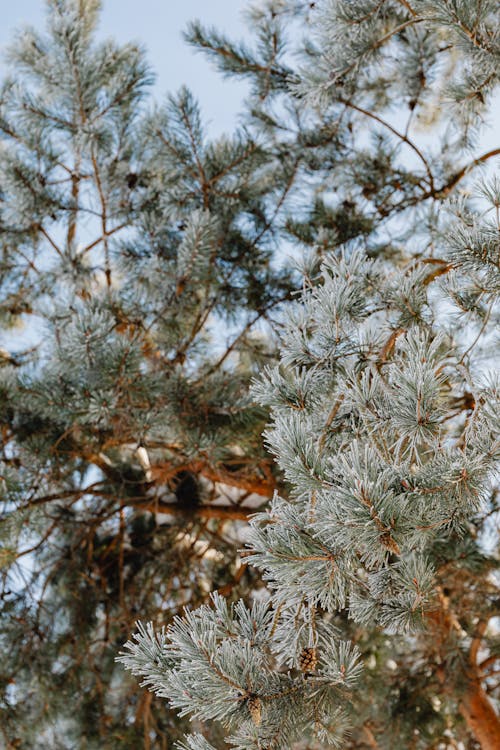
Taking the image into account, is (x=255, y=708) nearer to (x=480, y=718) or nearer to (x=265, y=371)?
(x=265, y=371)

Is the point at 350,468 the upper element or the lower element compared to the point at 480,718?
lower

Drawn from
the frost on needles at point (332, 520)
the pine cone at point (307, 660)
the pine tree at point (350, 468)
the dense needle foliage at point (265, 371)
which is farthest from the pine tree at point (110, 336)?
the pine cone at point (307, 660)

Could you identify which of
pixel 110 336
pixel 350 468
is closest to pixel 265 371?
pixel 350 468

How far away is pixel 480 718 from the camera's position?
179 cm

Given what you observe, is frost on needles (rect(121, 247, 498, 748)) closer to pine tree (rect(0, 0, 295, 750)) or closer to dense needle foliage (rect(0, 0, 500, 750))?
dense needle foliage (rect(0, 0, 500, 750))

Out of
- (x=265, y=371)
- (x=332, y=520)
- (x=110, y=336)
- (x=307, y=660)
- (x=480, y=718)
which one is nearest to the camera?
(x=332, y=520)

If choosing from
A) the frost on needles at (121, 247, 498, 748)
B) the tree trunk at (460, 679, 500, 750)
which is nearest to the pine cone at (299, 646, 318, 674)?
the frost on needles at (121, 247, 498, 748)

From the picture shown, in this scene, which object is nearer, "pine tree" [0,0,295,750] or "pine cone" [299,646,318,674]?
"pine cone" [299,646,318,674]

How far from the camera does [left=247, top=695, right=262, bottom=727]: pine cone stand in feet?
2.21

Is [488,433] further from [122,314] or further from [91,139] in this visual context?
[91,139]

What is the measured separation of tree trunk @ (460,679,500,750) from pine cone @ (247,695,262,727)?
1.28 meters

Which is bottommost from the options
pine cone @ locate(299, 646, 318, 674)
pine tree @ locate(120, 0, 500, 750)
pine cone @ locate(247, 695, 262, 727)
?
pine cone @ locate(247, 695, 262, 727)

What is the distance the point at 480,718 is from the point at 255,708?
134 centimetres

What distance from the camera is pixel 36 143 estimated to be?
161 cm
